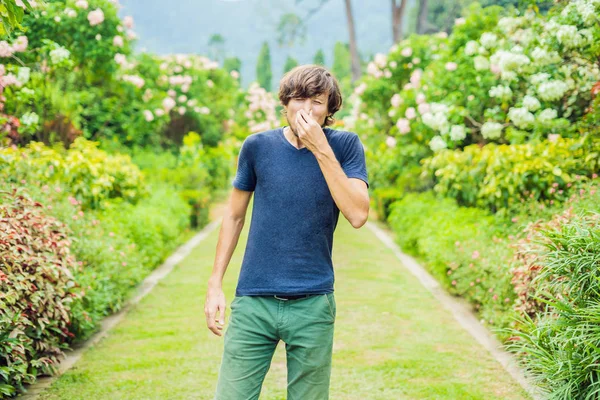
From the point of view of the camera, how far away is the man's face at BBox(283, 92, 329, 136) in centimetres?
248

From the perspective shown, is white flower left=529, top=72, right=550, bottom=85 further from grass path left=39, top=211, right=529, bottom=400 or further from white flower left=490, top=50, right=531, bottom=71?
grass path left=39, top=211, right=529, bottom=400

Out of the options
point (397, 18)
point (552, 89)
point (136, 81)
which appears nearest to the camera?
point (552, 89)

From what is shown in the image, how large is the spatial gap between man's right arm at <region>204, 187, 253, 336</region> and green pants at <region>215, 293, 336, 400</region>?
120mm

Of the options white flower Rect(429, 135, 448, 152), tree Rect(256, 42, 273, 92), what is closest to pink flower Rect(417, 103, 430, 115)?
white flower Rect(429, 135, 448, 152)

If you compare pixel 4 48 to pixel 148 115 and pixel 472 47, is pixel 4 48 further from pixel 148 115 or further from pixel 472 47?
pixel 472 47

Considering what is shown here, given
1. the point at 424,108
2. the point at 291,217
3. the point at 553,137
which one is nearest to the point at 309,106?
the point at 291,217

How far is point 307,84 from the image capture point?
2475 millimetres

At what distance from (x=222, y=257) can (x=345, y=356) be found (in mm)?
2918

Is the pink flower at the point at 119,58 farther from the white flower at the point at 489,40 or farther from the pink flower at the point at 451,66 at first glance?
the white flower at the point at 489,40

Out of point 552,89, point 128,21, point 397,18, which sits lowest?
point 552,89

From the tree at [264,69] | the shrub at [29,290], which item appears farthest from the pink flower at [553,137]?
the tree at [264,69]

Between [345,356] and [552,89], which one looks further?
[552,89]

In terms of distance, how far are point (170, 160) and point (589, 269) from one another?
40.4 ft

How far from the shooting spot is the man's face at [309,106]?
2.48m
